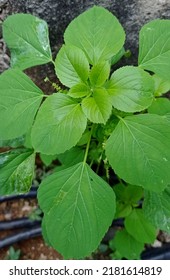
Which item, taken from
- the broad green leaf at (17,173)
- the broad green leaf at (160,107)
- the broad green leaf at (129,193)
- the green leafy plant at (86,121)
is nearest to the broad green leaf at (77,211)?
the green leafy plant at (86,121)

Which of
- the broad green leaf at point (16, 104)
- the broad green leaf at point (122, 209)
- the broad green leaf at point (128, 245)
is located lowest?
the broad green leaf at point (128, 245)

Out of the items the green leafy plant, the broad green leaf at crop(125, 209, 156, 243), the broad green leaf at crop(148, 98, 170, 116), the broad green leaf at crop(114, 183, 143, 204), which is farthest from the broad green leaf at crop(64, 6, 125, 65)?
the broad green leaf at crop(125, 209, 156, 243)

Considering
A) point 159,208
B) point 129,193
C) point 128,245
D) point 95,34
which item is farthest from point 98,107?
point 128,245

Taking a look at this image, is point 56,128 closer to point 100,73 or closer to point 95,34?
point 100,73

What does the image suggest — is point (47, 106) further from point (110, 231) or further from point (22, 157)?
point (110, 231)

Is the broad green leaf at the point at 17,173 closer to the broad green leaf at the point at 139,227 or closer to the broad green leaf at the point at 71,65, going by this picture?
the broad green leaf at the point at 71,65
